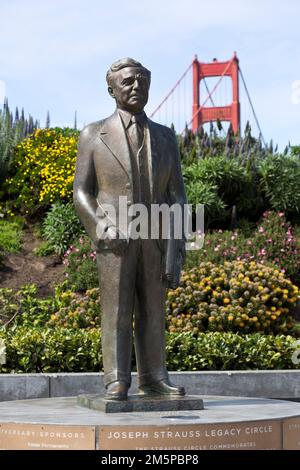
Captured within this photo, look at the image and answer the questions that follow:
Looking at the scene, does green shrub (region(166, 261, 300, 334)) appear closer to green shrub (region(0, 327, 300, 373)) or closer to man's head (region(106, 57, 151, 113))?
green shrub (region(0, 327, 300, 373))

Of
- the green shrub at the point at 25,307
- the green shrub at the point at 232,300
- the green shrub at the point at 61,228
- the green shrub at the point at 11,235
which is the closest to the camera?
the green shrub at the point at 232,300

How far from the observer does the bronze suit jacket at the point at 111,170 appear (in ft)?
17.4

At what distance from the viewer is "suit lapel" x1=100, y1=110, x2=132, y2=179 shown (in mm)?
5305

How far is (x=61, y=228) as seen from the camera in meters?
13.5

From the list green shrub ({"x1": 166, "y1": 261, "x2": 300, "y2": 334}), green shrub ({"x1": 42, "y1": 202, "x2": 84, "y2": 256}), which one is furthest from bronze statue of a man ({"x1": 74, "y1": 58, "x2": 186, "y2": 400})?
green shrub ({"x1": 42, "y1": 202, "x2": 84, "y2": 256})

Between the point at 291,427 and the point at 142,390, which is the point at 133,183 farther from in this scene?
the point at 291,427

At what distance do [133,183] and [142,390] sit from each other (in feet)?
4.40

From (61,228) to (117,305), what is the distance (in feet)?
27.3

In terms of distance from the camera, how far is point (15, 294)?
11.7 meters

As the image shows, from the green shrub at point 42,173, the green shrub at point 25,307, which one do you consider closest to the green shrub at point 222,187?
the green shrub at point 42,173

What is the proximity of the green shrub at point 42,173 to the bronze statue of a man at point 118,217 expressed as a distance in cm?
881

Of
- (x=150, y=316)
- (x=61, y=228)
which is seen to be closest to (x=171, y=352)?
(x=150, y=316)

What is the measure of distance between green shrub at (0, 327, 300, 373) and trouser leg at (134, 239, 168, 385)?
2.46m

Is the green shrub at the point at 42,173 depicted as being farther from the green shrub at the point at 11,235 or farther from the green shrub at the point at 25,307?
the green shrub at the point at 25,307
